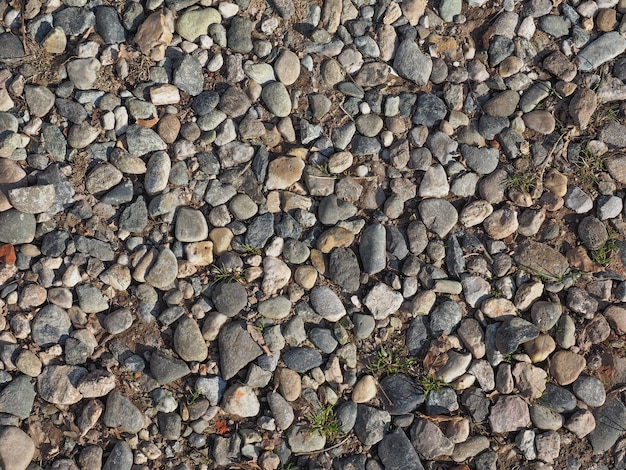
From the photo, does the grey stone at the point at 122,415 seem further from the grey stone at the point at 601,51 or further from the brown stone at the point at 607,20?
the brown stone at the point at 607,20

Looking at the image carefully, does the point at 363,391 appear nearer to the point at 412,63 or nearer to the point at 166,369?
the point at 166,369

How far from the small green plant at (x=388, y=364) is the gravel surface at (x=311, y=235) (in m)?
0.01

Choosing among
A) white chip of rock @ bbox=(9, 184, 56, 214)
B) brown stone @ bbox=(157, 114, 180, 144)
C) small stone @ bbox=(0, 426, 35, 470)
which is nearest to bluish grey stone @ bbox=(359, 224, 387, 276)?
brown stone @ bbox=(157, 114, 180, 144)

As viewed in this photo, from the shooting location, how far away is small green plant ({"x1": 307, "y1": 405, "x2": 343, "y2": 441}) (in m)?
3.25

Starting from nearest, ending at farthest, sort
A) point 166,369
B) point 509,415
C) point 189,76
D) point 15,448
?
point 15,448 < point 166,369 < point 509,415 < point 189,76

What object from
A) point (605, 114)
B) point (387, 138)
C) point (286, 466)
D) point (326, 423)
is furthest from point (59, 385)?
point (605, 114)

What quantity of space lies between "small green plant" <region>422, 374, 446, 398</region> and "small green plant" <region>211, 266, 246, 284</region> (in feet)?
3.52

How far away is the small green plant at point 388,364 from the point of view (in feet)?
11.0

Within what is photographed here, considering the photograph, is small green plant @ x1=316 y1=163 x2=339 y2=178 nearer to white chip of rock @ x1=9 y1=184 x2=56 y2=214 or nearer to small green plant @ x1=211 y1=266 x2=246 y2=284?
small green plant @ x1=211 y1=266 x2=246 y2=284

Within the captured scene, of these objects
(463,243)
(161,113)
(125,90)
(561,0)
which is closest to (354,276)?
(463,243)

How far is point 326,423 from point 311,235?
0.96 m

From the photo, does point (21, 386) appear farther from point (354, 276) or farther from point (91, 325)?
point (354, 276)

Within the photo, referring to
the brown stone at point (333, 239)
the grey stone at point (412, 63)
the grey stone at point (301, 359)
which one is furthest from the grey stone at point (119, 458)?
the grey stone at point (412, 63)

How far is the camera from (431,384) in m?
3.32
